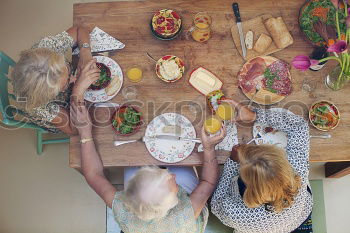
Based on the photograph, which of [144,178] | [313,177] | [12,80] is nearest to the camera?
[144,178]

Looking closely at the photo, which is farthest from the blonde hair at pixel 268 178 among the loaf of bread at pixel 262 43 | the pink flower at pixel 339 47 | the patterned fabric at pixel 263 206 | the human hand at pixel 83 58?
the human hand at pixel 83 58

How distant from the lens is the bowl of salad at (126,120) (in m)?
1.70

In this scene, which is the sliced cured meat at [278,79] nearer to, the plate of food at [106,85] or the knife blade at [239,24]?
the knife blade at [239,24]

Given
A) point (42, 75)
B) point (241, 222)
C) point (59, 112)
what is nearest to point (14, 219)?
point (59, 112)

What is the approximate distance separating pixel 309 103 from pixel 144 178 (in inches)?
34.1

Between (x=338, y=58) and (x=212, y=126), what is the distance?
60 centimetres

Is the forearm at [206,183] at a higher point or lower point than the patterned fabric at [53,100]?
lower

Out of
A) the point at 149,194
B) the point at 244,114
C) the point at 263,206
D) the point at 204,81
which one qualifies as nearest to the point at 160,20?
the point at 204,81

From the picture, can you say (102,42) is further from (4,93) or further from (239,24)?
(239,24)

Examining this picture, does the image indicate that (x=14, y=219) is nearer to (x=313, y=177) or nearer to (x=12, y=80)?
(x=12, y=80)

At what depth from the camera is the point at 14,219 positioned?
253 cm

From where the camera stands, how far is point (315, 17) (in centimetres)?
176

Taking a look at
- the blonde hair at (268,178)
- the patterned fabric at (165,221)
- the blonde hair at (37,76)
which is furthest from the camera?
the blonde hair at (37,76)

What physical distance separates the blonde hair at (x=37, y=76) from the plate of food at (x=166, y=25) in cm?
48
